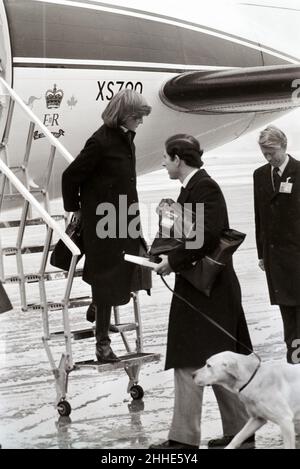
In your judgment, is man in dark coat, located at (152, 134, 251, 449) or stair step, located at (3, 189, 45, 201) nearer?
man in dark coat, located at (152, 134, 251, 449)

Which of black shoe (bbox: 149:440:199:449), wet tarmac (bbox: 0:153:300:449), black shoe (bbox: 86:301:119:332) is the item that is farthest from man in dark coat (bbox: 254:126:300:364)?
black shoe (bbox: 149:440:199:449)

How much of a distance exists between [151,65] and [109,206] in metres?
3.67

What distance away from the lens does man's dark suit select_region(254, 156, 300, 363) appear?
6879 mm

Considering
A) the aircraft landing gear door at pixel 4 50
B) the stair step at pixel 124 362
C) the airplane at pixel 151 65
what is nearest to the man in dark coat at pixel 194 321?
the stair step at pixel 124 362

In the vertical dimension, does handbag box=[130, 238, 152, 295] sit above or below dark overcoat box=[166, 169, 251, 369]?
above

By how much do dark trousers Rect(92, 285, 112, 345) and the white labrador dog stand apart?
1.18m

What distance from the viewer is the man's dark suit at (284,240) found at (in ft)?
22.6

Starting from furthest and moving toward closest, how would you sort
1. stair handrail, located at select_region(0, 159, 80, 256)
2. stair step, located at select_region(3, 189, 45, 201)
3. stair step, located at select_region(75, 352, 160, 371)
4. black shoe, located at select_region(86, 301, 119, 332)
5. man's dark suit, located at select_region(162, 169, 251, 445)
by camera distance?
stair step, located at select_region(3, 189, 45, 201) → black shoe, located at select_region(86, 301, 119, 332) → stair step, located at select_region(75, 352, 160, 371) → stair handrail, located at select_region(0, 159, 80, 256) → man's dark suit, located at select_region(162, 169, 251, 445)

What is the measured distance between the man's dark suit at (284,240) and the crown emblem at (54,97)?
2084mm

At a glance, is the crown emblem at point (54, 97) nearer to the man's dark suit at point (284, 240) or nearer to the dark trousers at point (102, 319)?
the man's dark suit at point (284, 240)

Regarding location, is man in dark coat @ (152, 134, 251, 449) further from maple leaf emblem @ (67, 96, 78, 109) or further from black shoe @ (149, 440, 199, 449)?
maple leaf emblem @ (67, 96, 78, 109)

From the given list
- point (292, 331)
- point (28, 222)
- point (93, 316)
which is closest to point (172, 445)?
point (93, 316)

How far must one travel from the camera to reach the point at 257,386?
5285 mm

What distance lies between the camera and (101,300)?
6340mm
